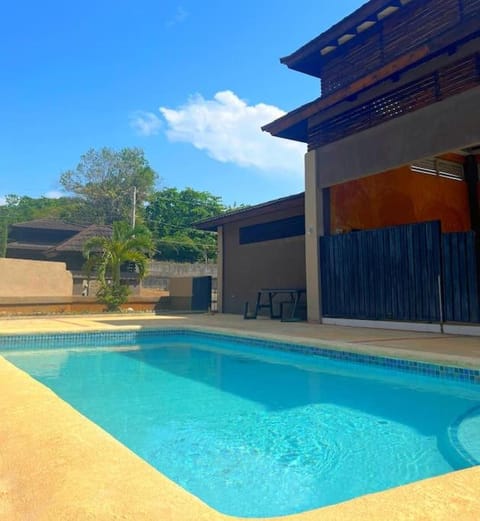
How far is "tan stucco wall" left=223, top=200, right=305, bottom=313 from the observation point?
11.5 m

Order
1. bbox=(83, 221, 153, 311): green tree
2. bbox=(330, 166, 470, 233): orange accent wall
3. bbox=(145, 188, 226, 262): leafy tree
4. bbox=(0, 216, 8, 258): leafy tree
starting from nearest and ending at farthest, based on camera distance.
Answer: bbox=(330, 166, 470, 233): orange accent wall
bbox=(83, 221, 153, 311): green tree
bbox=(145, 188, 226, 262): leafy tree
bbox=(0, 216, 8, 258): leafy tree

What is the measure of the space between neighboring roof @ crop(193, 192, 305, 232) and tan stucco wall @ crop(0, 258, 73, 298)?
6749 millimetres

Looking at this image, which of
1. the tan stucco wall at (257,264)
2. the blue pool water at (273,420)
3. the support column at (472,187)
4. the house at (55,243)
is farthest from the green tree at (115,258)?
the support column at (472,187)

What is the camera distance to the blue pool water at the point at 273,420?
2.33 metres

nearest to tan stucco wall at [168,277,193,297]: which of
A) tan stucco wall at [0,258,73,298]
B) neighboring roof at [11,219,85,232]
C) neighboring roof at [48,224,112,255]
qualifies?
tan stucco wall at [0,258,73,298]

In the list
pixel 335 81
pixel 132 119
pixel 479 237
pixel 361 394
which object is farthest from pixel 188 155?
pixel 361 394

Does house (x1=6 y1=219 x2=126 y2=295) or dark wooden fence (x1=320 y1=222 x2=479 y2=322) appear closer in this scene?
dark wooden fence (x1=320 y1=222 x2=479 y2=322)

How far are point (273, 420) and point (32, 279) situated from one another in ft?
52.4

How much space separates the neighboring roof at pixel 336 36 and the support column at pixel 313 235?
8.10ft

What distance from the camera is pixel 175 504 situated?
1.41 metres

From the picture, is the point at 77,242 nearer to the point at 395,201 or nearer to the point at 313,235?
Result: the point at 313,235

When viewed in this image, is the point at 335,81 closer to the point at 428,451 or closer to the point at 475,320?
the point at 475,320

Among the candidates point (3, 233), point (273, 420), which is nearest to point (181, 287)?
point (273, 420)

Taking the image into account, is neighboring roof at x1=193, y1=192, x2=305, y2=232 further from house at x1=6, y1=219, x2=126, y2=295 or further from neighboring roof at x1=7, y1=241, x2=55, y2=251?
neighboring roof at x1=7, y1=241, x2=55, y2=251
